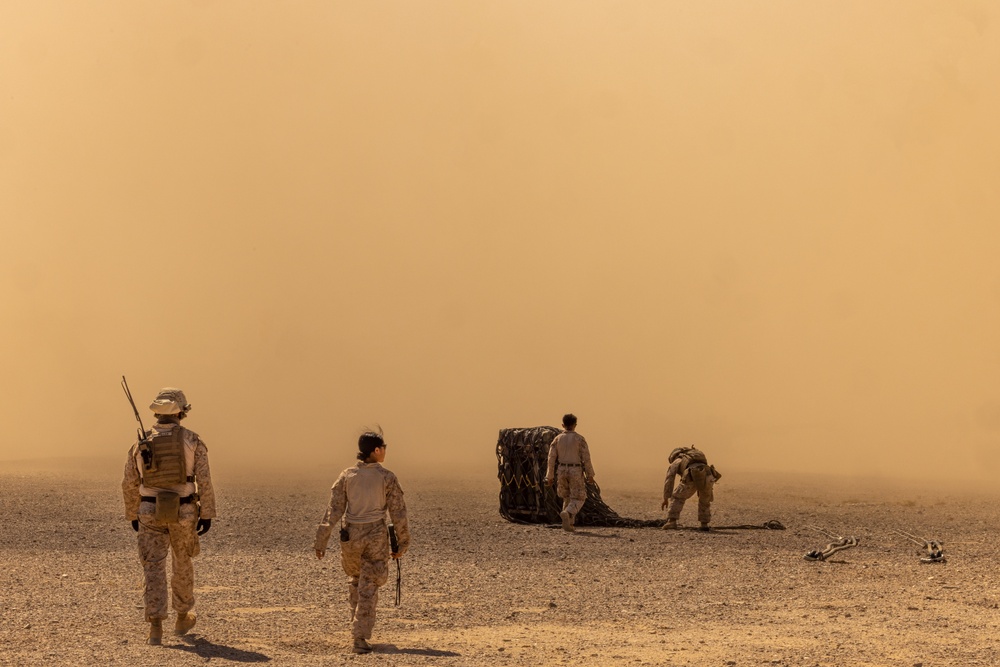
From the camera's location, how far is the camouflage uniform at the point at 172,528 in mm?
10805

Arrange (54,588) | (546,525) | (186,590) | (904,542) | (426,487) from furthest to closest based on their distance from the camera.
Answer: (426,487) < (546,525) < (904,542) < (54,588) < (186,590)

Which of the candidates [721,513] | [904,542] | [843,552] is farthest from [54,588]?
[721,513]

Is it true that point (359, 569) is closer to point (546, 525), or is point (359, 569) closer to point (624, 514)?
point (546, 525)

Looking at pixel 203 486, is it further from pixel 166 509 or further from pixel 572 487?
pixel 572 487

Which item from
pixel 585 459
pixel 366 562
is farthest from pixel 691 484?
pixel 366 562

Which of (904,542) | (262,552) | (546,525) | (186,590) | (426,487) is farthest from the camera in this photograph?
→ (426,487)

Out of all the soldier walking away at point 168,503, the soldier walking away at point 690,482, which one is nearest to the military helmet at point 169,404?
the soldier walking away at point 168,503

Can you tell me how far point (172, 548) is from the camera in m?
10.8

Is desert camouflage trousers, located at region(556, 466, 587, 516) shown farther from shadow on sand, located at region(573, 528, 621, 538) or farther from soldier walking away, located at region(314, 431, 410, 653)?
soldier walking away, located at region(314, 431, 410, 653)

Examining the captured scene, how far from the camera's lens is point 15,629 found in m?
11.4

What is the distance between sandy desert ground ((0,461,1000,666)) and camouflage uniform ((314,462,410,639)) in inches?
19.3

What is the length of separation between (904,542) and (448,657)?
11.6 metres

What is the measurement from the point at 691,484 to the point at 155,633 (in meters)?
12.1

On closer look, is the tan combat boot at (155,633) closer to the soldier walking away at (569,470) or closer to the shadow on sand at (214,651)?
the shadow on sand at (214,651)
